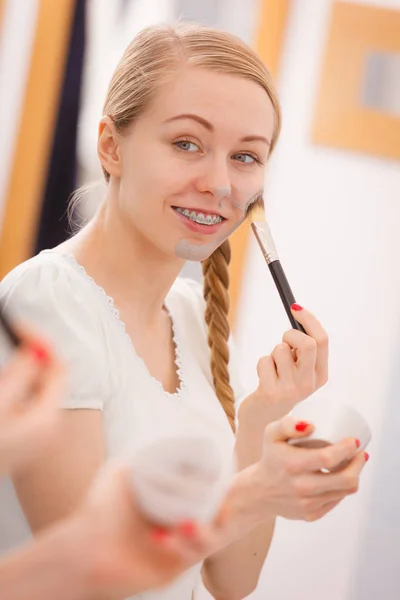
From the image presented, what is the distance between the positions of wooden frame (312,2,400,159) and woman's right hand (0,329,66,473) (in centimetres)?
110

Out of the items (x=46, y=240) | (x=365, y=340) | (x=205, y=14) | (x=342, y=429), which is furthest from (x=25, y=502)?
(x=205, y=14)

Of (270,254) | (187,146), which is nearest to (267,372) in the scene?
(270,254)

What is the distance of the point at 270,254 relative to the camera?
2.55 ft

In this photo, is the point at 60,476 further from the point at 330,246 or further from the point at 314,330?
the point at 330,246

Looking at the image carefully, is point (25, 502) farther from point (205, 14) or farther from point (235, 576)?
point (205, 14)

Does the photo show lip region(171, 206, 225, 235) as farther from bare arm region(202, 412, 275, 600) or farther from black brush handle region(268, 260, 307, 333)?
bare arm region(202, 412, 275, 600)

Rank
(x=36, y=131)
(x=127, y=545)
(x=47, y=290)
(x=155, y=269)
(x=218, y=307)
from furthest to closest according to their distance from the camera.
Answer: (x=36, y=131)
(x=218, y=307)
(x=155, y=269)
(x=47, y=290)
(x=127, y=545)

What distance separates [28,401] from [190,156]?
425 millimetres

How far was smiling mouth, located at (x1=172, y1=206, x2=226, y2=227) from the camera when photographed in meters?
0.74

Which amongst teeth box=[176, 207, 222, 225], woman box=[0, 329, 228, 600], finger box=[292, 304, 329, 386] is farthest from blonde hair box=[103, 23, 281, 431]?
woman box=[0, 329, 228, 600]

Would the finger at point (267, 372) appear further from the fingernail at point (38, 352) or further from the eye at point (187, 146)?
the fingernail at point (38, 352)

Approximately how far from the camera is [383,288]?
139 centimetres

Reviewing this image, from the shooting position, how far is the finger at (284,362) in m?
0.71

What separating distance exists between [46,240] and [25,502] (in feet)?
2.23
